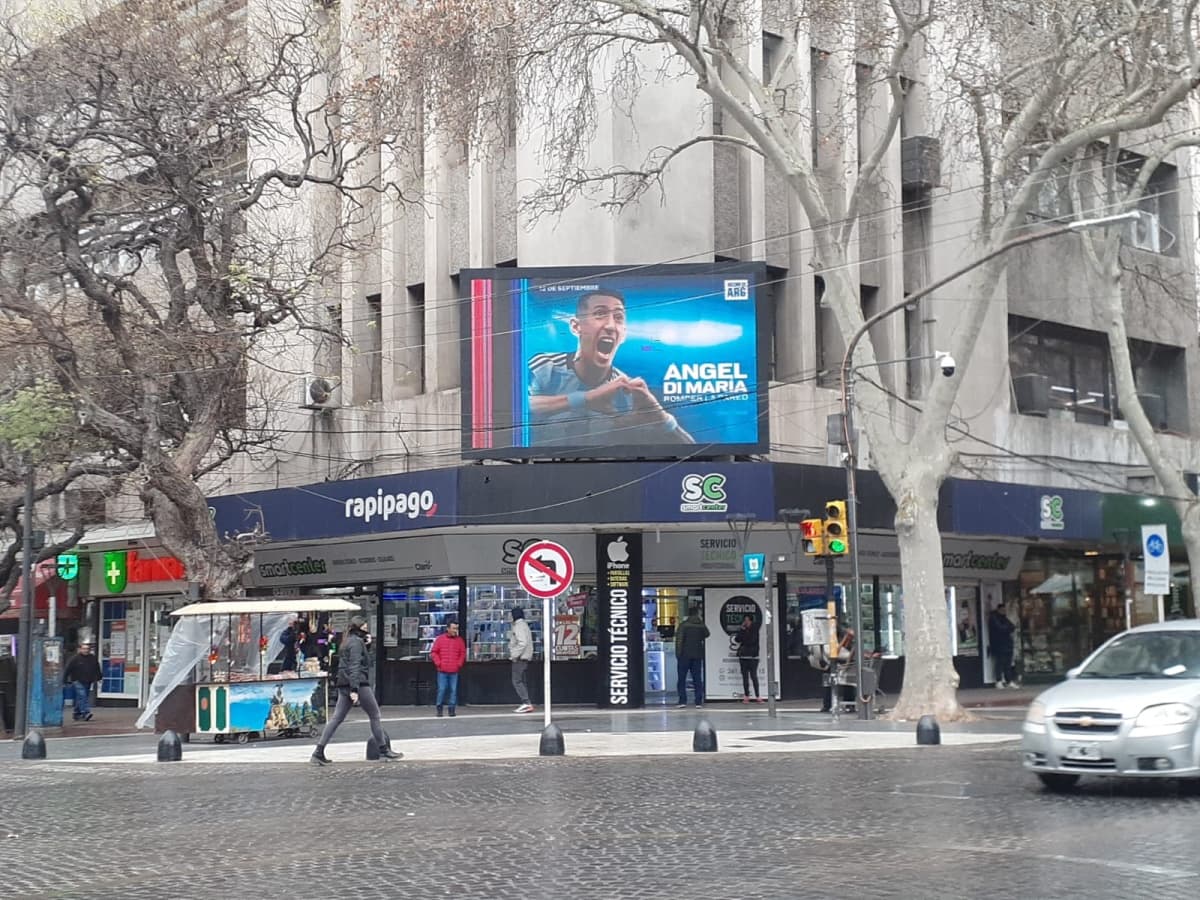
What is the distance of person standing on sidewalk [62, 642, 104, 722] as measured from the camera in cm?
2995

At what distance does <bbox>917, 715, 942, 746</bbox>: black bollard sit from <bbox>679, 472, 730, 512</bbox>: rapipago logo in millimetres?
8043

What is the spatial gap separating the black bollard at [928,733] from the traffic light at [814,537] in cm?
446

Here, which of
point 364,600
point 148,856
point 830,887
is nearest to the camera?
point 830,887

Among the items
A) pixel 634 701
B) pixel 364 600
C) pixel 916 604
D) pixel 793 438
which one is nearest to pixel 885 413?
pixel 916 604

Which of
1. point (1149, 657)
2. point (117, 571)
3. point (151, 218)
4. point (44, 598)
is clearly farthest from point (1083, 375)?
point (44, 598)

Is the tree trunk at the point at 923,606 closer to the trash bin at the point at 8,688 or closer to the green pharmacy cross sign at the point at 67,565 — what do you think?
the trash bin at the point at 8,688

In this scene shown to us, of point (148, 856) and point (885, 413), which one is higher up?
point (885, 413)

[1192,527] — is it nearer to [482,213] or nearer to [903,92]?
[903,92]

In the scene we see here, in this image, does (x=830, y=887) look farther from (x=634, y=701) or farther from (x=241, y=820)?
(x=634, y=701)

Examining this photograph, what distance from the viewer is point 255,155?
32.7m

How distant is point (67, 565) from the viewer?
33469 millimetres

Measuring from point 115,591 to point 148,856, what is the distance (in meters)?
26.9

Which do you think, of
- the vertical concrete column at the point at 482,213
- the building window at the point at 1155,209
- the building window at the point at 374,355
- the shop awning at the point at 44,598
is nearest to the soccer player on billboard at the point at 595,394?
the vertical concrete column at the point at 482,213

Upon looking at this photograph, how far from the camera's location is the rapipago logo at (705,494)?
25.9 metres
